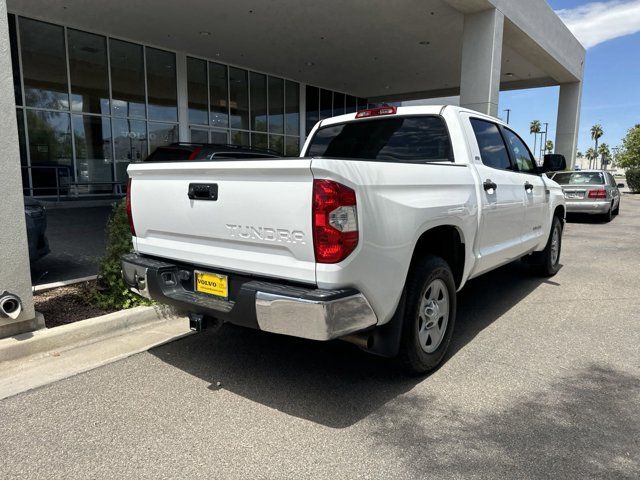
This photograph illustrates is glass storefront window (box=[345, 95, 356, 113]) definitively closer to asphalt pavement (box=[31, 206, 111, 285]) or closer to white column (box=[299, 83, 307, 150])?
white column (box=[299, 83, 307, 150])

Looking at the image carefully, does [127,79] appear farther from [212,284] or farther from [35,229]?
[212,284]

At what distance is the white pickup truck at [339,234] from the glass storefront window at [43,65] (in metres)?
13.4

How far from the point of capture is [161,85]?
17.2 m

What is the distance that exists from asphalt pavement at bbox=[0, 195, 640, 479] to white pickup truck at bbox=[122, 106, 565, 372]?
0.44 metres

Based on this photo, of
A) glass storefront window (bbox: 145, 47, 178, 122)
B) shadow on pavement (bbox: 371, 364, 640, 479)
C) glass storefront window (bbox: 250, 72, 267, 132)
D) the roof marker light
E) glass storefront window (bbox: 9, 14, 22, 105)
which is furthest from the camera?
glass storefront window (bbox: 250, 72, 267, 132)

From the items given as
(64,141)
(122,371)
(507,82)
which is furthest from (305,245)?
(507,82)

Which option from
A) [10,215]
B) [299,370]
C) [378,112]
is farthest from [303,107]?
[299,370]

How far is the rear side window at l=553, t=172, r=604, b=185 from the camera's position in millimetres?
14711

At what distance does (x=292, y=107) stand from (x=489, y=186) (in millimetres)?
19544

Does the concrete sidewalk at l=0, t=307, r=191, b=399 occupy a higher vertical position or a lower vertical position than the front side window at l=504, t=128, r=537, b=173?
lower

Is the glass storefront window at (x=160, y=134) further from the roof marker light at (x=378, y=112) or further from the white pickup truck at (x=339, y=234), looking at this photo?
the white pickup truck at (x=339, y=234)

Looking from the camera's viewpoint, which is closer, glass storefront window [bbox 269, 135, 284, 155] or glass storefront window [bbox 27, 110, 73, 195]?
glass storefront window [bbox 27, 110, 73, 195]

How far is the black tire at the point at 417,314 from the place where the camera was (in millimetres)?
3289

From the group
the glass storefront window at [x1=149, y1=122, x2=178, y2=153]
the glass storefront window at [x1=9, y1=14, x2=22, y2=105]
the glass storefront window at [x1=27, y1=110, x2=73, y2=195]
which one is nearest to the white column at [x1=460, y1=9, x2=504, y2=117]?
the glass storefront window at [x1=149, y1=122, x2=178, y2=153]
